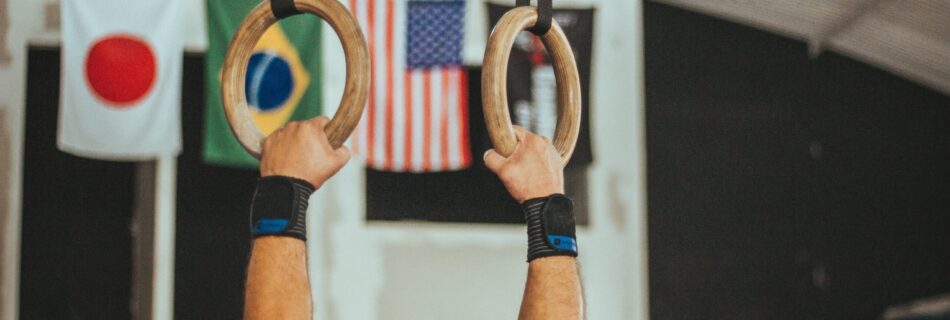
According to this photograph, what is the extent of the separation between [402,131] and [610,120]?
1935mm

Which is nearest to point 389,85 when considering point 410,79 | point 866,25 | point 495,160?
point 410,79

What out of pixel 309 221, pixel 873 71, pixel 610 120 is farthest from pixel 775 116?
pixel 309 221

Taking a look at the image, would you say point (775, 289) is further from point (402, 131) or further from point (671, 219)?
point (402, 131)

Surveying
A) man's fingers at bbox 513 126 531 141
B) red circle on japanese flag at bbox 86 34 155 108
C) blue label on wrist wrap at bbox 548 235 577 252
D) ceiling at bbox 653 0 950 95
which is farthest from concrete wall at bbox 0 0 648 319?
blue label on wrist wrap at bbox 548 235 577 252

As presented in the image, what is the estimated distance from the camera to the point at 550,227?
1.98m

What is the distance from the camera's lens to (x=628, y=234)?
7742 millimetres

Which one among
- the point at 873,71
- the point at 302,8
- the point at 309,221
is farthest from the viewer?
the point at 873,71

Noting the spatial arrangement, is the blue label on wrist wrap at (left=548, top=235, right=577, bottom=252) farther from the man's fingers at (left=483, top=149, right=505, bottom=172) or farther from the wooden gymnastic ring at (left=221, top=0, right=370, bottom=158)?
the wooden gymnastic ring at (left=221, top=0, right=370, bottom=158)

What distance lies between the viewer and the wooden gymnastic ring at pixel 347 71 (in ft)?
6.51

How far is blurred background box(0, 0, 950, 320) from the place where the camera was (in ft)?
21.5

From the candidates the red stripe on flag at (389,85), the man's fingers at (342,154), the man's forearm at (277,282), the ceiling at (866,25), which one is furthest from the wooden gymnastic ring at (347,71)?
the ceiling at (866,25)

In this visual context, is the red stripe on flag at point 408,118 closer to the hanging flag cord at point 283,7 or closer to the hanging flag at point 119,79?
the hanging flag at point 119,79

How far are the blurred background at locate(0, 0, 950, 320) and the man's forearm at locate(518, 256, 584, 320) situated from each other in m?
4.75

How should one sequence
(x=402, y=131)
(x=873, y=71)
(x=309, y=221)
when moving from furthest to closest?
(x=873, y=71), (x=309, y=221), (x=402, y=131)
